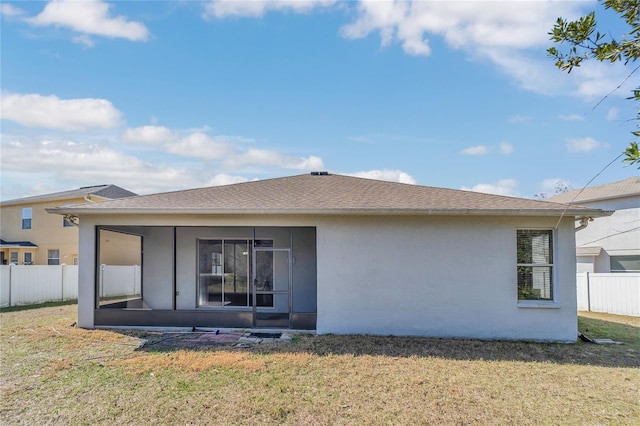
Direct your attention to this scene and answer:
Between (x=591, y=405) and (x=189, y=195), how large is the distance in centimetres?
939

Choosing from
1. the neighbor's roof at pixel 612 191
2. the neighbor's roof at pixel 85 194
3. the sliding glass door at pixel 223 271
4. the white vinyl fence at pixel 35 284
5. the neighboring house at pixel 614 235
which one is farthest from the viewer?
the neighbor's roof at pixel 85 194

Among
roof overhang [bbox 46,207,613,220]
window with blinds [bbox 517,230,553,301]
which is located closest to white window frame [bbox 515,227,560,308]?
window with blinds [bbox 517,230,553,301]

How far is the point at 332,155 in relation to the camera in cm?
1959

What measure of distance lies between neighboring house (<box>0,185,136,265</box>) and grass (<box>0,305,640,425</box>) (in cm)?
1653

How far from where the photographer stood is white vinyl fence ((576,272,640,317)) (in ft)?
45.7

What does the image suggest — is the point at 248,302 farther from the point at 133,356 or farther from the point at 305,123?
the point at 305,123

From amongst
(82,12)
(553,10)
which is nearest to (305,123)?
(82,12)

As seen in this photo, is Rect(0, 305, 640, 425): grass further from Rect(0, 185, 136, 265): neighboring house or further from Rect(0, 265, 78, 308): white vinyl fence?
Rect(0, 185, 136, 265): neighboring house

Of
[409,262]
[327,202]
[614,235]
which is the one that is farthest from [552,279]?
[614,235]

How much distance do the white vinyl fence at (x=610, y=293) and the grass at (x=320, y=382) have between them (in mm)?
5834

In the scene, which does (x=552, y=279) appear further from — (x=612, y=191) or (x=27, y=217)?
(x=27, y=217)

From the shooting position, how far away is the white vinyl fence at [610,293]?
45.7 ft

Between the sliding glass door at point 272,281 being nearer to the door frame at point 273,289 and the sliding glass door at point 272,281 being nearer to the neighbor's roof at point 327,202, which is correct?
the door frame at point 273,289

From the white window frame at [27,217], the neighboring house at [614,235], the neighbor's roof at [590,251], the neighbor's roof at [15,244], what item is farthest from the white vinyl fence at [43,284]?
the neighbor's roof at [590,251]
